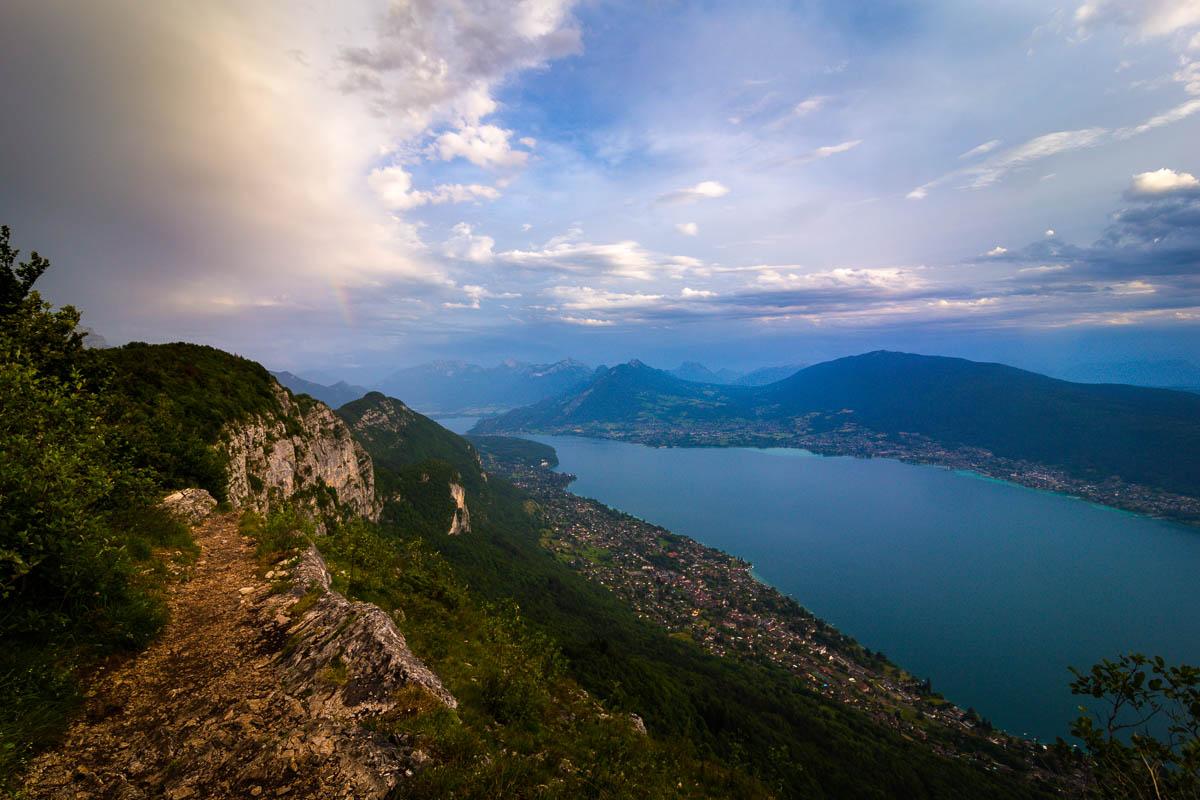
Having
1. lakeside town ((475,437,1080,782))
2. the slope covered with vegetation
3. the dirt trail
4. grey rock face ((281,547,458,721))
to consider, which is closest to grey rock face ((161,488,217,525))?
the dirt trail

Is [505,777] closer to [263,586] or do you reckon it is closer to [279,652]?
[279,652]

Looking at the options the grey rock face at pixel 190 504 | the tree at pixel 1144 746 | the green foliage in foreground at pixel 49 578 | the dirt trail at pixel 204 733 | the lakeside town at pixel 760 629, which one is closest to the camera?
the dirt trail at pixel 204 733

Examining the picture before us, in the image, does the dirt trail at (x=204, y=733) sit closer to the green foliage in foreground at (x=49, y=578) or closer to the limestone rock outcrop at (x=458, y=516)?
the green foliage in foreground at (x=49, y=578)

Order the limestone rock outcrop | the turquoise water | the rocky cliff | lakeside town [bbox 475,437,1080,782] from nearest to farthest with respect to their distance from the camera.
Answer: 1. the rocky cliff
2. lakeside town [bbox 475,437,1080,782]
3. the turquoise water
4. the limestone rock outcrop

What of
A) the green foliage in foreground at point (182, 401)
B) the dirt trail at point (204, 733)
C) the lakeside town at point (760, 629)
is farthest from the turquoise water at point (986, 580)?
the green foliage in foreground at point (182, 401)

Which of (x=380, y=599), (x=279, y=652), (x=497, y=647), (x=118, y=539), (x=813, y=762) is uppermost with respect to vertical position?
(x=118, y=539)

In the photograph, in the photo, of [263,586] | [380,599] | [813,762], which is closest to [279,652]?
[263,586]

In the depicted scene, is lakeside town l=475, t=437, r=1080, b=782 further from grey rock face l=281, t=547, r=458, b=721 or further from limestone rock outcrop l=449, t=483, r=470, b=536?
grey rock face l=281, t=547, r=458, b=721
